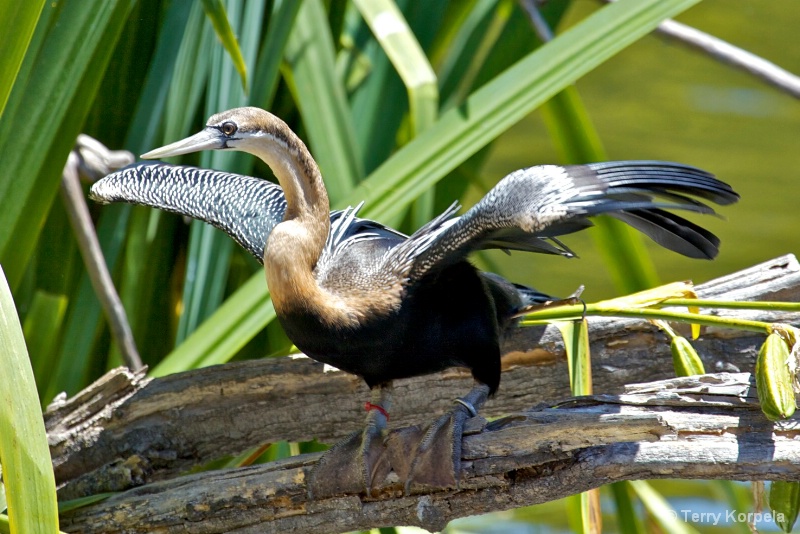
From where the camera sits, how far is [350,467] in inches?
44.5

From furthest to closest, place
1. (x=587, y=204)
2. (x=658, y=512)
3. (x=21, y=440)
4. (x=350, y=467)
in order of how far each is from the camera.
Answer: (x=658, y=512)
(x=350, y=467)
(x=587, y=204)
(x=21, y=440)

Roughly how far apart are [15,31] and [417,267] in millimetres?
540

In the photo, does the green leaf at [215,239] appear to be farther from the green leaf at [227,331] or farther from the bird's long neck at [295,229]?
the bird's long neck at [295,229]

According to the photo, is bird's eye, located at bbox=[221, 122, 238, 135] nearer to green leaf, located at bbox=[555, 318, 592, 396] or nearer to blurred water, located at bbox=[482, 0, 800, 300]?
green leaf, located at bbox=[555, 318, 592, 396]

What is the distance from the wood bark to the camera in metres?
1.25

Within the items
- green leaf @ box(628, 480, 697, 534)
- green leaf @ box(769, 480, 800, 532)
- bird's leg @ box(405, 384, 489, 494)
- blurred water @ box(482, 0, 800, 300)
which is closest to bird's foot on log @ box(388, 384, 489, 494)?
bird's leg @ box(405, 384, 489, 494)

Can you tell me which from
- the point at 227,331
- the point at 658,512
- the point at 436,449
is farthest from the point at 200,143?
the point at 658,512

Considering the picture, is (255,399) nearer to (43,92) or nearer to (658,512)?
(43,92)

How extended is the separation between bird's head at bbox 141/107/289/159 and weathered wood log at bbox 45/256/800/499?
30 centimetres

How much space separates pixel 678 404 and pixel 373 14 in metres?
0.71

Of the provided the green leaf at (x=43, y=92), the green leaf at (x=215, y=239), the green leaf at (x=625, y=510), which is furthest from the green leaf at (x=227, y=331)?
the green leaf at (x=625, y=510)

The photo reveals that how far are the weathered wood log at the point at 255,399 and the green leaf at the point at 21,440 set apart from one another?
499 millimetres

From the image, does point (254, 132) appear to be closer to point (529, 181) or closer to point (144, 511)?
point (529, 181)

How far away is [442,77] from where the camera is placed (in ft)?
5.60
